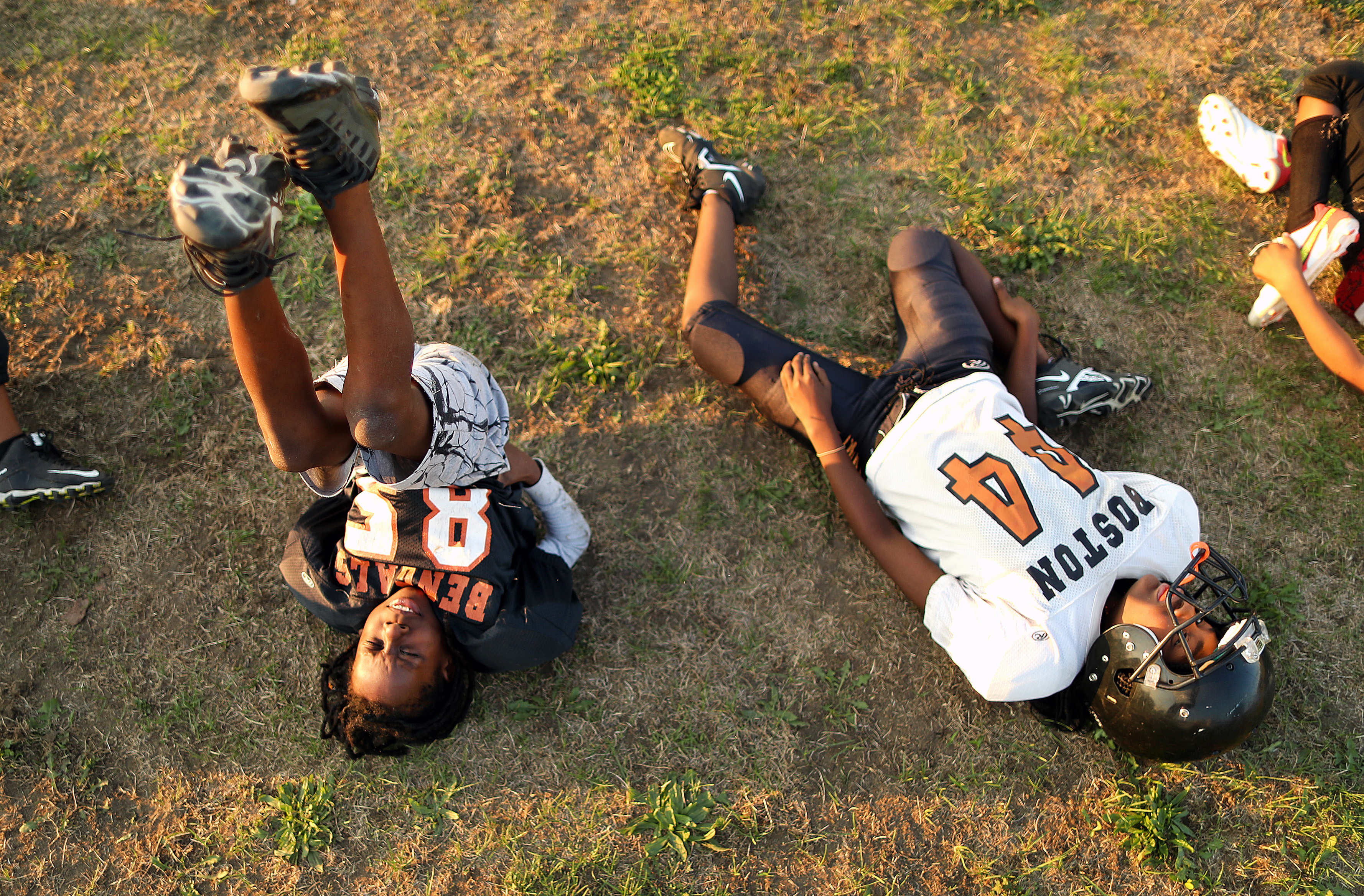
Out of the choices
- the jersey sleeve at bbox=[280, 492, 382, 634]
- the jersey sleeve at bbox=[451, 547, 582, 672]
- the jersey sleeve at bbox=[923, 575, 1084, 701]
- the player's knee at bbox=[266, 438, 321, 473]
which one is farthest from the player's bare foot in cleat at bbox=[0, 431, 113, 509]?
the jersey sleeve at bbox=[923, 575, 1084, 701]

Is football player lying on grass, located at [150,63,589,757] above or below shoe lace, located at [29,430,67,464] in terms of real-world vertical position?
above

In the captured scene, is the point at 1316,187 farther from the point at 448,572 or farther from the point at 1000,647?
the point at 448,572

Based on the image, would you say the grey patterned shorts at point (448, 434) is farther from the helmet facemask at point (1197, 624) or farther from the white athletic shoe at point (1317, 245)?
the white athletic shoe at point (1317, 245)

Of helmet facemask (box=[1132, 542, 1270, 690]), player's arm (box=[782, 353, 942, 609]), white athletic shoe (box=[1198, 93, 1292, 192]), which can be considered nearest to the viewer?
helmet facemask (box=[1132, 542, 1270, 690])

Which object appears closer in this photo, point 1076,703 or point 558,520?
point 1076,703

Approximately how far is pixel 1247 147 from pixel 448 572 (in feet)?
15.0

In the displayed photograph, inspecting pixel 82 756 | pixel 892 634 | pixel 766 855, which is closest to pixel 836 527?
pixel 892 634

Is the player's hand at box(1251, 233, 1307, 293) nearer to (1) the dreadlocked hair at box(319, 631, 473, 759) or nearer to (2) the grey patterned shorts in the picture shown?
(2) the grey patterned shorts

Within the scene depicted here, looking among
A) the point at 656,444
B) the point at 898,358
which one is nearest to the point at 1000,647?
the point at 898,358

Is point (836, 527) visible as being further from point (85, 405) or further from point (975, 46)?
point (85, 405)

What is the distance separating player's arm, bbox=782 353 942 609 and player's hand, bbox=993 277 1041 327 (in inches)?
38.0

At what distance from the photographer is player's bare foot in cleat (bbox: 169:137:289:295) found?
74.8 inches

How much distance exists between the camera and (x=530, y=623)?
3.03 meters

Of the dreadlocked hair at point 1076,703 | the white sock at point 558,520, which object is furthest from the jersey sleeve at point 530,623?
the dreadlocked hair at point 1076,703
